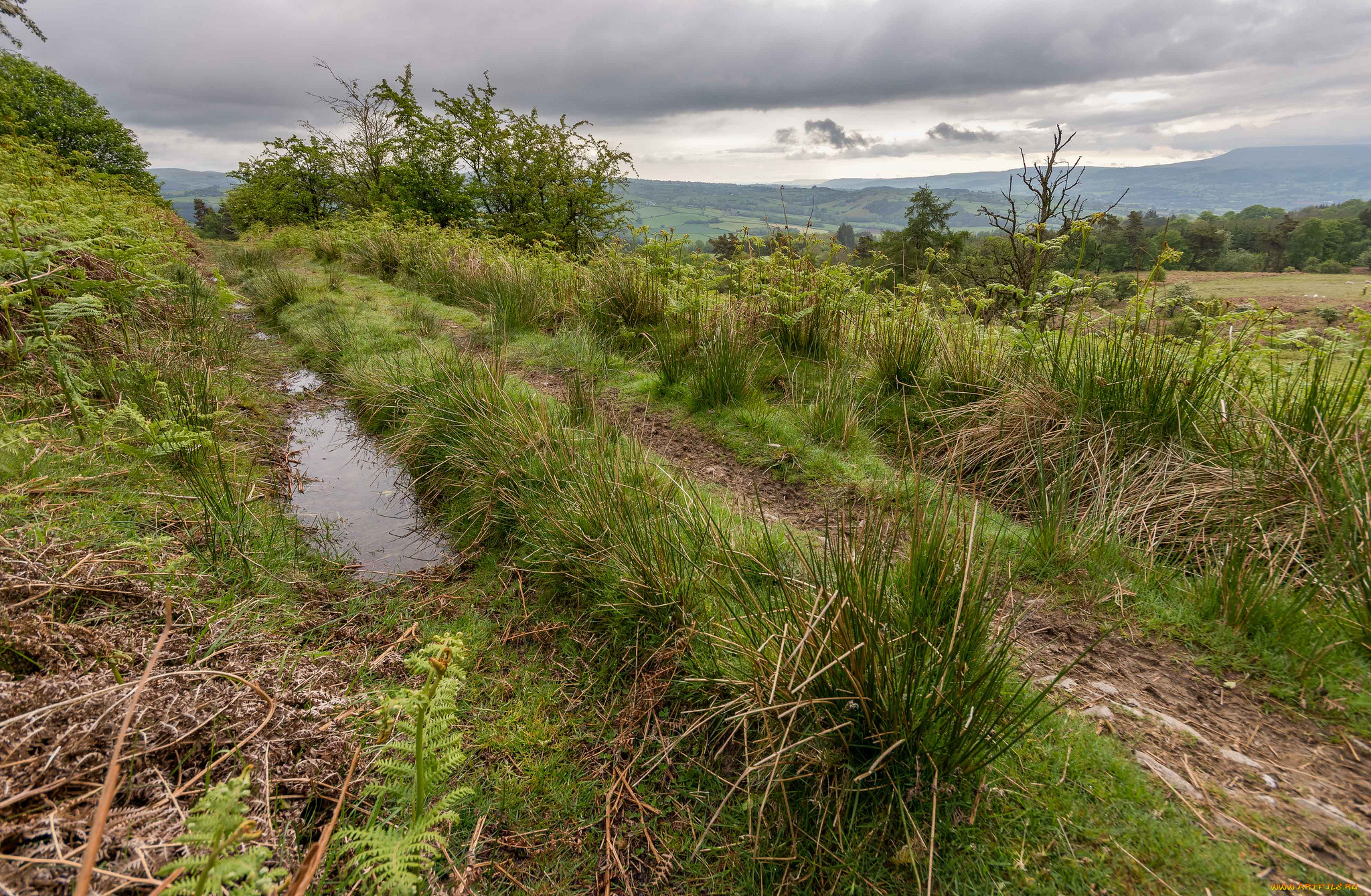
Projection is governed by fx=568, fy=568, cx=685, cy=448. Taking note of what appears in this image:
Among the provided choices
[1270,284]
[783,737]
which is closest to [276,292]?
[783,737]

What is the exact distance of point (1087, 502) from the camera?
3.02 meters

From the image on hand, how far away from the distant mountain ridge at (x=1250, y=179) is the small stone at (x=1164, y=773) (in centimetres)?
8454

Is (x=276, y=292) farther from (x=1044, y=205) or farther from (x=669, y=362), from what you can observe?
(x=1044, y=205)

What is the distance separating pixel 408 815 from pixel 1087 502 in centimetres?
335

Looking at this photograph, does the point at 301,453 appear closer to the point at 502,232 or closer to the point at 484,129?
the point at 502,232

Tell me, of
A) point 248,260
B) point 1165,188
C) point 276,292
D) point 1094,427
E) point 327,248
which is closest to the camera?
point 1094,427

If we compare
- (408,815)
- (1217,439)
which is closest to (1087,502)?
(1217,439)

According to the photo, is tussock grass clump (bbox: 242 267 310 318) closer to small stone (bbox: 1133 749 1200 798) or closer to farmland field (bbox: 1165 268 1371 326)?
small stone (bbox: 1133 749 1200 798)

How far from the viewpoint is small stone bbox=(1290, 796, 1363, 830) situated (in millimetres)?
1478

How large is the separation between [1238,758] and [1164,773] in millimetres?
268

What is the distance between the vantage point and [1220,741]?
5.82 ft

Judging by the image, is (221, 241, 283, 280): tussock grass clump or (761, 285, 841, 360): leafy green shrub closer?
(761, 285, 841, 360): leafy green shrub

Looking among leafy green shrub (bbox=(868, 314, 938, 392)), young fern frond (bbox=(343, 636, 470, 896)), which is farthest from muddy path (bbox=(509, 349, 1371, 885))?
leafy green shrub (bbox=(868, 314, 938, 392))

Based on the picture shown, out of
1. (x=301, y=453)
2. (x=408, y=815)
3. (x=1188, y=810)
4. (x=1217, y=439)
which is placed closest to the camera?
(x=1188, y=810)
